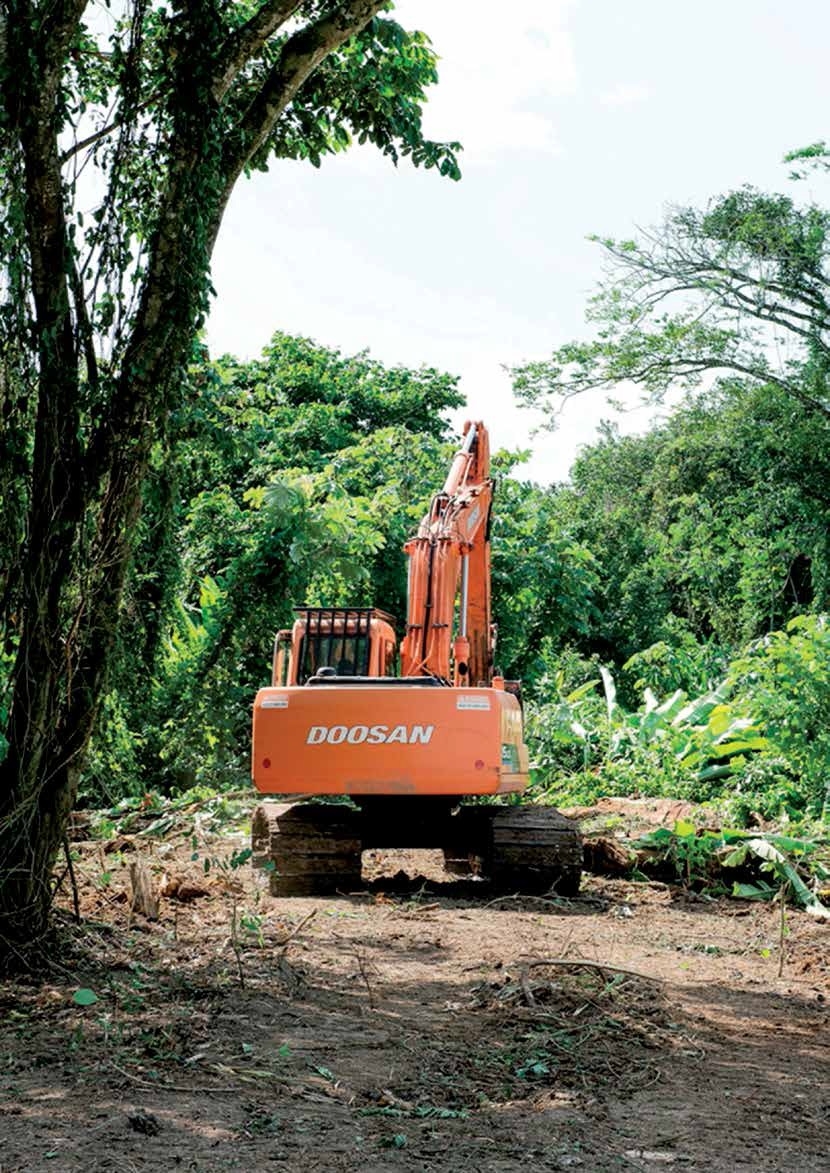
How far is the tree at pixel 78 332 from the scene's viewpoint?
647 centimetres

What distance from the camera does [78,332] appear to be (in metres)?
6.77

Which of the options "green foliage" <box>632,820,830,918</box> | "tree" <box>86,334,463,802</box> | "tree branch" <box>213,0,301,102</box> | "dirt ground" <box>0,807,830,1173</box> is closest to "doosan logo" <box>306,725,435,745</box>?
"dirt ground" <box>0,807,830,1173</box>

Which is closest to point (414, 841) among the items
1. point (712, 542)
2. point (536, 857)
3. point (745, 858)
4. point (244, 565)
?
point (536, 857)

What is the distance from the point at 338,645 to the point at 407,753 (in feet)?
6.99

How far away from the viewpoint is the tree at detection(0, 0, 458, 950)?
647 cm

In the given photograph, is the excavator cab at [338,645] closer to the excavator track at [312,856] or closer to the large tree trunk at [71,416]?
the excavator track at [312,856]

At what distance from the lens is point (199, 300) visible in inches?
272

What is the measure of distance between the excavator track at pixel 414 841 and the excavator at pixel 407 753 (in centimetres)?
1

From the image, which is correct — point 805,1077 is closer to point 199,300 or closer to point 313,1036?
point 313,1036

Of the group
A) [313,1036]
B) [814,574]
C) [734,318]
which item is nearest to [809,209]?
[734,318]

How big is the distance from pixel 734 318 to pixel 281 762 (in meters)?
15.3

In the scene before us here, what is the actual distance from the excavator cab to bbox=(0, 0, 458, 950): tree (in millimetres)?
4933

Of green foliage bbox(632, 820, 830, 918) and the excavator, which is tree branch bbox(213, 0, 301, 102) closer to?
the excavator

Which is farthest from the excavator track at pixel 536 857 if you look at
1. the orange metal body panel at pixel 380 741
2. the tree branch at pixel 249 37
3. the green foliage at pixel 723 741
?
the tree branch at pixel 249 37
